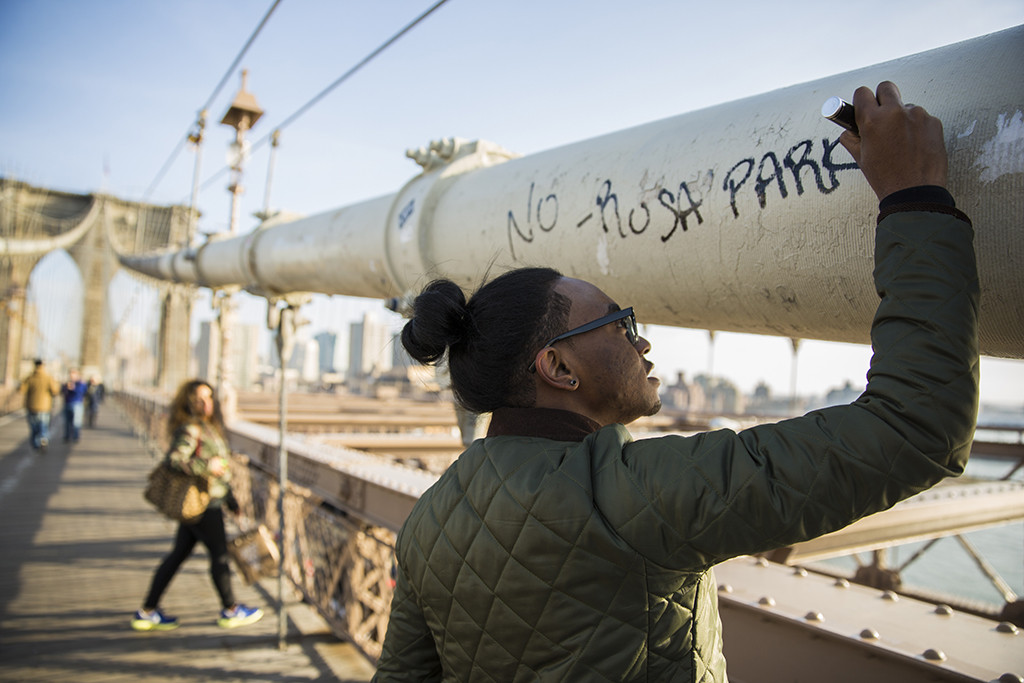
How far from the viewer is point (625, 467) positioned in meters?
1.00

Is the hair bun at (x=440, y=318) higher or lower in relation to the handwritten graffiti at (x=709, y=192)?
lower

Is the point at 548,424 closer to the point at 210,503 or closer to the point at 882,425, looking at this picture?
the point at 882,425

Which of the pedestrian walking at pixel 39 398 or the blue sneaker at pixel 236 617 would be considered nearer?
the blue sneaker at pixel 236 617

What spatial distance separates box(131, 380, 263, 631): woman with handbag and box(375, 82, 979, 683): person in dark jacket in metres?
3.56

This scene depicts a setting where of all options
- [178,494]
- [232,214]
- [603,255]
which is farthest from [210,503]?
[232,214]

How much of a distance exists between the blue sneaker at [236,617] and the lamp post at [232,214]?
354 cm

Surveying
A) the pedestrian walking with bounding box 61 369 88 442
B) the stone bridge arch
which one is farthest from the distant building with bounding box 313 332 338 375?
the pedestrian walking with bounding box 61 369 88 442

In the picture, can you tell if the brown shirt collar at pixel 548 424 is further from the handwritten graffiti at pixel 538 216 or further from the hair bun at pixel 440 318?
the handwritten graffiti at pixel 538 216

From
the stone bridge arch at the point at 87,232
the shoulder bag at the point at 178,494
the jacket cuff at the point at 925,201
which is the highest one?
the stone bridge arch at the point at 87,232

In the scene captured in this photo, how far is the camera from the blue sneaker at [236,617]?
4684 millimetres

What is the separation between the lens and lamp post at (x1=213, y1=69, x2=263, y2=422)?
834 centimetres

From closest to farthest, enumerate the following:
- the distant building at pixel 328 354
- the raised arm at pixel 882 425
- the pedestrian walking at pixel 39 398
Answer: the raised arm at pixel 882 425, the pedestrian walking at pixel 39 398, the distant building at pixel 328 354

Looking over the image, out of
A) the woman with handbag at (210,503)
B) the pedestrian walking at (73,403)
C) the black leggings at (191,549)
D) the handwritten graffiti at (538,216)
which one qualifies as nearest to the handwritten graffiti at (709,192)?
the handwritten graffiti at (538,216)

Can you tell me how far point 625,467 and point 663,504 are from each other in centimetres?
8
